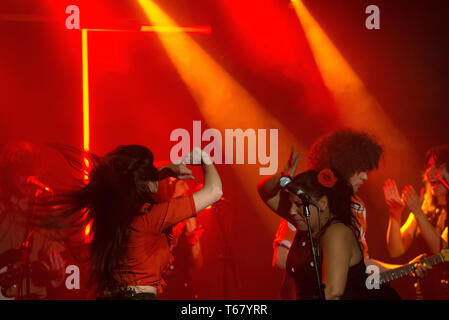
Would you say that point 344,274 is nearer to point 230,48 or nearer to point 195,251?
point 195,251

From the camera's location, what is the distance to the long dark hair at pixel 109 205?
Result: 9.08 ft

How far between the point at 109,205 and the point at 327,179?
118 centimetres

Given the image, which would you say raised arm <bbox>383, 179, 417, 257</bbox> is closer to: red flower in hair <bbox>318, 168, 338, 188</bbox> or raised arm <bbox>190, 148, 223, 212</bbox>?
red flower in hair <bbox>318, 168, 338, 188</bbox>

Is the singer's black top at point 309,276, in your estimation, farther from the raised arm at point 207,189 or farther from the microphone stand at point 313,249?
the raised arm at point 207,189

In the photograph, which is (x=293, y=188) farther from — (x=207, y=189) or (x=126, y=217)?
(x=126, y=217)

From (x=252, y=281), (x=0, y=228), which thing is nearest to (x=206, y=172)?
(x=0, y=228)

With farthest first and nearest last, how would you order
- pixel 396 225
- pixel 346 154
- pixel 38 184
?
1. pixel 396 225
2. pixel 346 154
3. pixel 38 184

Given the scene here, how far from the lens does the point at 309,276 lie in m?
2.78

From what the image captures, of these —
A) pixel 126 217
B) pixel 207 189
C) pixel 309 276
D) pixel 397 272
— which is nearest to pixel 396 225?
pixel 397 272

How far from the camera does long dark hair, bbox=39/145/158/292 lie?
9.08 ft

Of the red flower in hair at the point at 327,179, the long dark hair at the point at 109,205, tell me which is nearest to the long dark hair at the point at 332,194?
the red flower in hair at the point at 327,179

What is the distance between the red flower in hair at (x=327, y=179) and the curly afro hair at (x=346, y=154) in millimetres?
1162

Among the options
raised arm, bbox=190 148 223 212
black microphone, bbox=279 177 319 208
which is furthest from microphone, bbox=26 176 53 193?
black microphone, bbox=279 177 319 208
